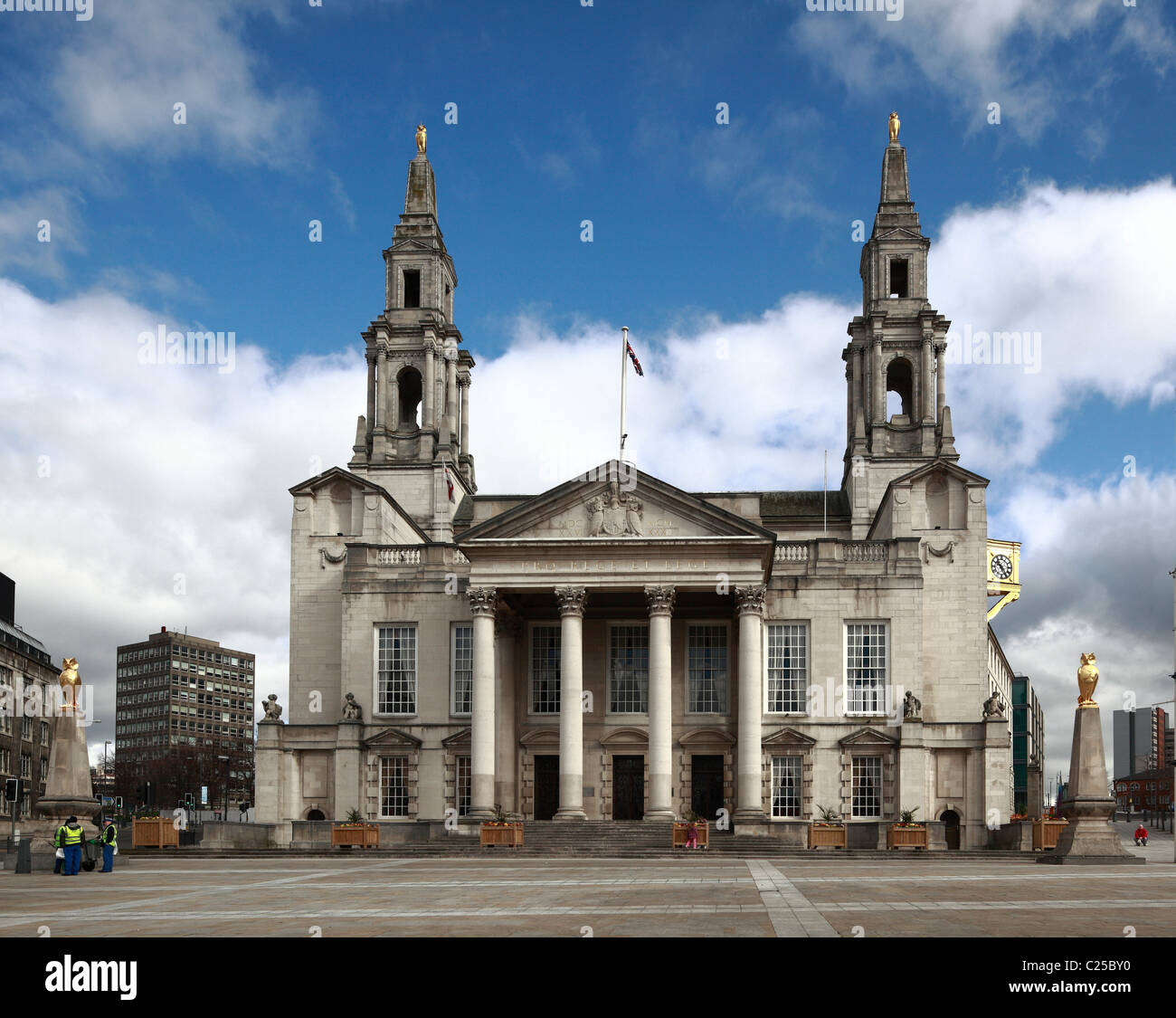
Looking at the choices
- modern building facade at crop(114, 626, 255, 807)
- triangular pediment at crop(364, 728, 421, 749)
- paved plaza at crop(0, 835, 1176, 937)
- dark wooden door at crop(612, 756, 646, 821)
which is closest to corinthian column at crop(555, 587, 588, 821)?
dark wooden door at crop(612, 756, 646, 821)

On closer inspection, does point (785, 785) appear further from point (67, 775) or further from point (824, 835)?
point (67, 775)

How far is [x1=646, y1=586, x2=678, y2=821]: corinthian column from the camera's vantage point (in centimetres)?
4906

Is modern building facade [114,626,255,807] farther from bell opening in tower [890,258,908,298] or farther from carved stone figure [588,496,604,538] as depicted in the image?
carved stone figure [588,496,604,538]

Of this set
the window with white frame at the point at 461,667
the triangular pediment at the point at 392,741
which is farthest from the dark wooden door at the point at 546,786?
the triangular pediment at the point at 392,741

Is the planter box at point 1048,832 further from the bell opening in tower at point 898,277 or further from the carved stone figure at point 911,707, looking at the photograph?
the bell opening in tower at point 898,277

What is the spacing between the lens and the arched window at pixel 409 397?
69562 mm

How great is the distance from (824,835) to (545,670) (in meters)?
14.3

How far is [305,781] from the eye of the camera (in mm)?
55469

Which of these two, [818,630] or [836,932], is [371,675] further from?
[836,932]

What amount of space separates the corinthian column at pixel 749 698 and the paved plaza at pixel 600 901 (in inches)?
562

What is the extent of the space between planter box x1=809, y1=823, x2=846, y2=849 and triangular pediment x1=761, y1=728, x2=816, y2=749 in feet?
23.9
